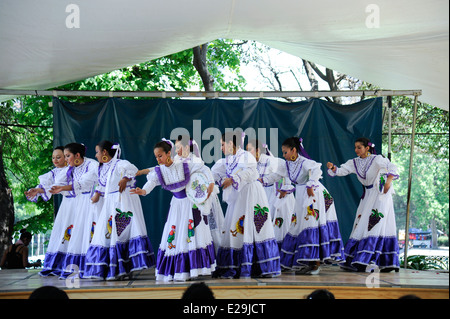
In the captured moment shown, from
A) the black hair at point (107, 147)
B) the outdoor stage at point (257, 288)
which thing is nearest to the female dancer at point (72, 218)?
the black hair at point (107, 147)

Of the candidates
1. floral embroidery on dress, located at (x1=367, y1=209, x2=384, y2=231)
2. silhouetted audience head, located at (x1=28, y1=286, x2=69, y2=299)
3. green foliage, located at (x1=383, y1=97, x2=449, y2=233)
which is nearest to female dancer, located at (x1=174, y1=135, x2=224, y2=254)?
floral embroidery on dress, located at (x1=367, y1=209, x2=384, y2=231)

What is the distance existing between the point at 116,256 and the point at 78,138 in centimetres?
259

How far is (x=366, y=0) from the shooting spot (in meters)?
5.16

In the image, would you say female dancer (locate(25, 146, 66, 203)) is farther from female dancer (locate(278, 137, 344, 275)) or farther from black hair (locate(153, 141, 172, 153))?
female dancer (locate(278, 137, 344, 275))

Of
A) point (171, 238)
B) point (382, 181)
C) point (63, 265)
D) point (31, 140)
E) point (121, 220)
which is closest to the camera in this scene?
point (171, 238)

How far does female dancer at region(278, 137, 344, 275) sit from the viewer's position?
268 inches

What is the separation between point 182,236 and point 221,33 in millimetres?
2503

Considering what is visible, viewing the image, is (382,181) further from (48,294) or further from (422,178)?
(422,178)

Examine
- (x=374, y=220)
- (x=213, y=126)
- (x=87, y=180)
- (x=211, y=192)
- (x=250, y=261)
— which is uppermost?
(x=213, y=126)

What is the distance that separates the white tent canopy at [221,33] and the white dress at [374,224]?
48.0 inches

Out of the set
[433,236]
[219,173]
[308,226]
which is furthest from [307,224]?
[433,236]

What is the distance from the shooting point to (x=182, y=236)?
603cm
